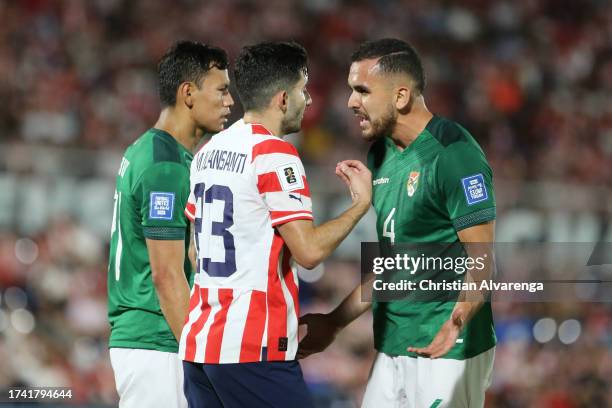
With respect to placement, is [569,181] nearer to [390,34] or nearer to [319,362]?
[390,34]

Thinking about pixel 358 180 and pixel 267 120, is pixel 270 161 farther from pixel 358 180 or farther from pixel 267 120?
pixel 358 180

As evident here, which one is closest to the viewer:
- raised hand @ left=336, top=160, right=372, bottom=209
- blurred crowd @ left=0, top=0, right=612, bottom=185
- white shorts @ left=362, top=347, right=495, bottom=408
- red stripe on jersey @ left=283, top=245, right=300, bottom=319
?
red stripe on jersey @ left=283, top=245, right=300, bottom=319

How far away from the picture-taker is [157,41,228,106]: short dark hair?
4523 millimetres

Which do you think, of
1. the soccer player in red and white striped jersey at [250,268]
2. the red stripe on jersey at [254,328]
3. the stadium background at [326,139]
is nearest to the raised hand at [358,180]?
the soccer player in red and white striped jersey at [250,268]

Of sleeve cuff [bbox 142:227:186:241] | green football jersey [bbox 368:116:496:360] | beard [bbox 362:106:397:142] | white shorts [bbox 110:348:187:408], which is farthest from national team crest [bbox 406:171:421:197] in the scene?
white shorts [bbox 110:348:187:408]

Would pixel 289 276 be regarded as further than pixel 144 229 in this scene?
No

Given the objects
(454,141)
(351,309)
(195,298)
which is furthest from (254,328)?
(454,141)

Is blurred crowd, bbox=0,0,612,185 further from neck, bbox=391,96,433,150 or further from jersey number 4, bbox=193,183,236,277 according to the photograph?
jersey number 4, bbox=193,183,236,277

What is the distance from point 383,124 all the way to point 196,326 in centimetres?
131

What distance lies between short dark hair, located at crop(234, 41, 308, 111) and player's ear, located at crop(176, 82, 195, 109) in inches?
26.0

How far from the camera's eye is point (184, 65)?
14.9 feet

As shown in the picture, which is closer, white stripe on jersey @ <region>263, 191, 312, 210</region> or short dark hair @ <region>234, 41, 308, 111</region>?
white stripe on jersey @ <region>263, 191, 312, 210</region>

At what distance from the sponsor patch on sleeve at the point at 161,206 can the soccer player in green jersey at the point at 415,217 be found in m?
0.84

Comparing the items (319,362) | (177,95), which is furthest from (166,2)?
(177,95)
